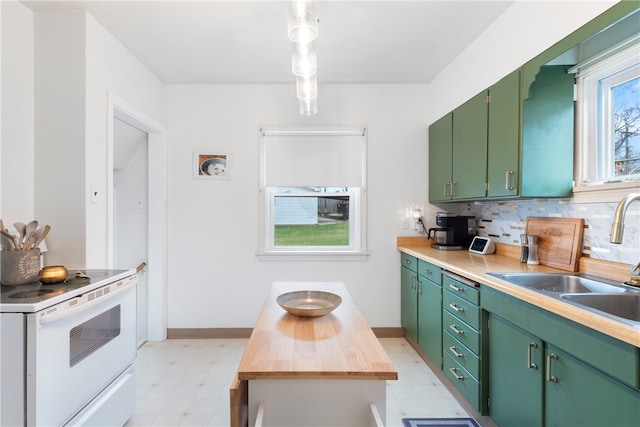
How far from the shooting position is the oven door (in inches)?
51.4

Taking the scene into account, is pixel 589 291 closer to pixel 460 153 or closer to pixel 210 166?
pixel 460 153

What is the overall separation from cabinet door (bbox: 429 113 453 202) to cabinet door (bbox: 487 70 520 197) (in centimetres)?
61

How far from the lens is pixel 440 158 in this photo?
9.98ft

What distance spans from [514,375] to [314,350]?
45.3 inches

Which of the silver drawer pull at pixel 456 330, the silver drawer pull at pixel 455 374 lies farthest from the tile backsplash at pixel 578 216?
the silver drawer pull at pixel 455 374

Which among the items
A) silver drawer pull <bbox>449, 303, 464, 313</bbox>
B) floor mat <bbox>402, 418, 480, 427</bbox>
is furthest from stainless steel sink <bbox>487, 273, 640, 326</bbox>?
floor mat <bbox>402, 418, 480, 427</bbox>

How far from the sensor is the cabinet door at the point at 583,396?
1.05 metres

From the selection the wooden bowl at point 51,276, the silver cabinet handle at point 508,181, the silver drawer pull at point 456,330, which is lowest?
the silver drawer pull at point 456,330

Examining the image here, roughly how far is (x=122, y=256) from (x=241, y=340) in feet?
5.01

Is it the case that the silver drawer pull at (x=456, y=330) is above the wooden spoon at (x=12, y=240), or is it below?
below

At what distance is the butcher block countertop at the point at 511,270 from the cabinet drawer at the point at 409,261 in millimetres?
57

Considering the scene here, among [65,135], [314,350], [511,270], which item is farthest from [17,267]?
[511,270]

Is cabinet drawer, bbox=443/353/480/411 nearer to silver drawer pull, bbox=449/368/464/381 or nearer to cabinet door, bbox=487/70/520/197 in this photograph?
silver drawer pull, bbox=449/368/464/381

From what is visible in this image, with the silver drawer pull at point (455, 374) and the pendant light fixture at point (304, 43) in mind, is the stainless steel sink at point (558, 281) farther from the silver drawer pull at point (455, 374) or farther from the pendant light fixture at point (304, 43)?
the pendant light fixture at point (304, 43)
